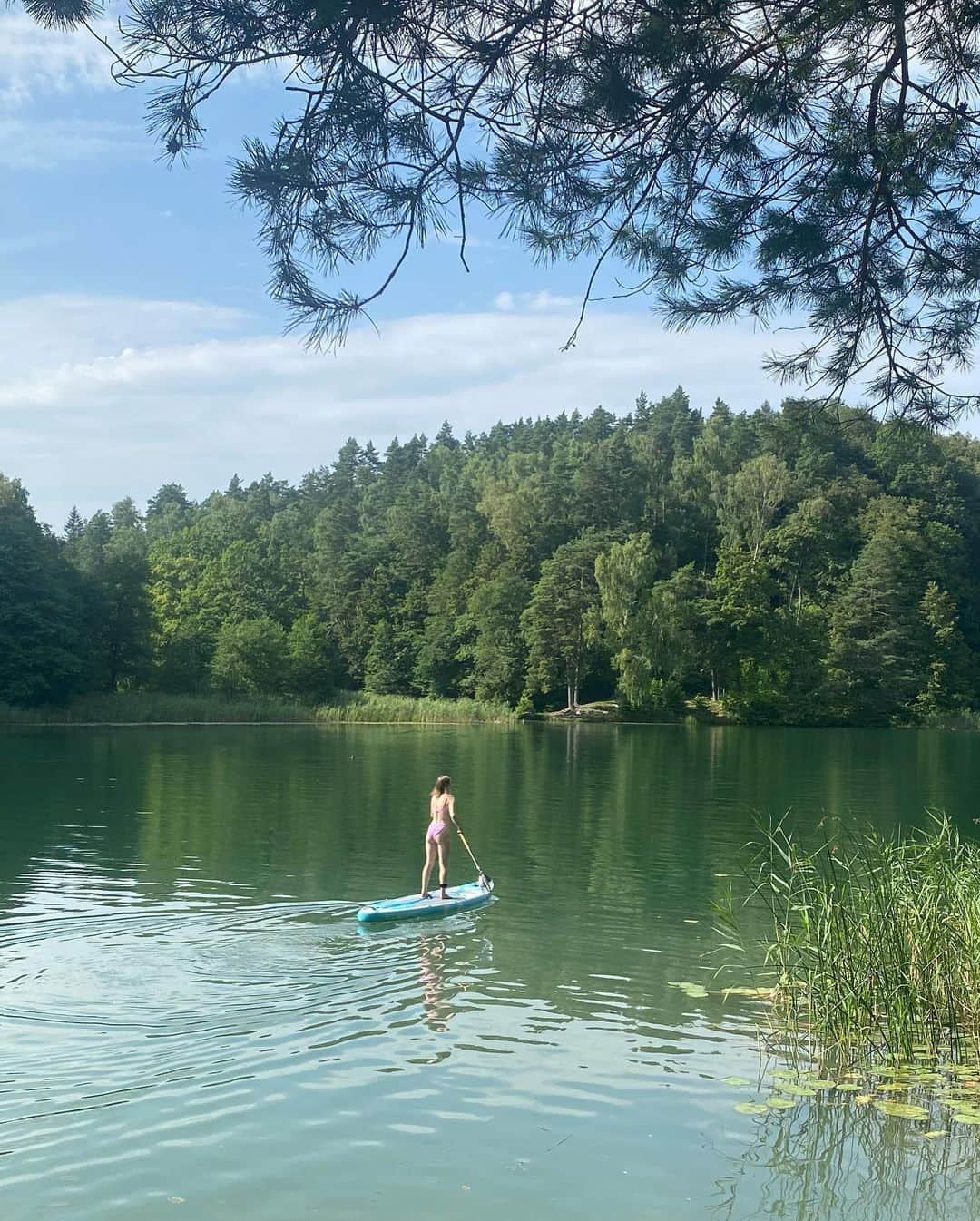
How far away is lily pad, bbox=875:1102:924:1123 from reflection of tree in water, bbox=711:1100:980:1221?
0.05m

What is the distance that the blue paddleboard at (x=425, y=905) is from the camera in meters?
12.3

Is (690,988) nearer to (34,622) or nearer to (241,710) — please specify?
(34,622)

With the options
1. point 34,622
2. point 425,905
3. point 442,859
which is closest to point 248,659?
point 34,622

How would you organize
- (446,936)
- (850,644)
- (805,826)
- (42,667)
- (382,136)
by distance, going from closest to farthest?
(382,136) → (446,936) → (805,826) → (42,667) → (850,644)

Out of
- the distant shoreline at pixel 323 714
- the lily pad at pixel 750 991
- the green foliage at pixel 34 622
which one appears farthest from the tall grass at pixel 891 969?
the green foliage at pixel 34 622

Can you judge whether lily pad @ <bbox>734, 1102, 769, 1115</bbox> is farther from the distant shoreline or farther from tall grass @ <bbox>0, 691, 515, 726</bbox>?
tall grass @ <bbox>0, 691, 515, 726</bbox>

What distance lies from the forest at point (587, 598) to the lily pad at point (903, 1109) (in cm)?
4787

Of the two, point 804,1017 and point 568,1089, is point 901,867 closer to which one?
point 804,1017

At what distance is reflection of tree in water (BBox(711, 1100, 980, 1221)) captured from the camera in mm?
5422

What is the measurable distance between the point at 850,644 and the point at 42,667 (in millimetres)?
40397

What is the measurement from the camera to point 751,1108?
6781 mm

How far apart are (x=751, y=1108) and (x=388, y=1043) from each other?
2545 millimetres

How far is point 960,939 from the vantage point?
7.25m

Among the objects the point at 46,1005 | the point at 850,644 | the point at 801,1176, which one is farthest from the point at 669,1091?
the point at 850,644
